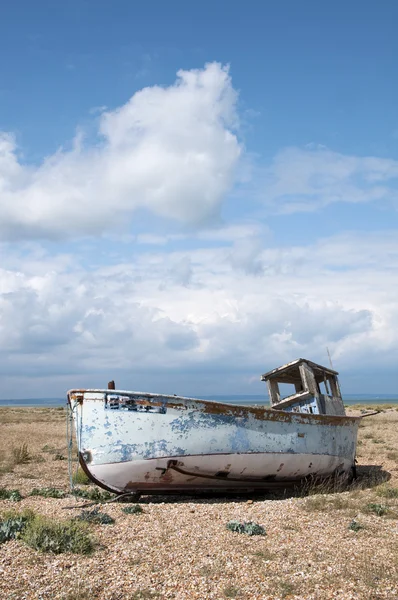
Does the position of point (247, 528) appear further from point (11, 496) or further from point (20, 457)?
point (20, 457)

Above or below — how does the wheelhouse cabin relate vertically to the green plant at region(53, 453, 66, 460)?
above

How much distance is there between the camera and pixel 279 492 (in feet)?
40.3

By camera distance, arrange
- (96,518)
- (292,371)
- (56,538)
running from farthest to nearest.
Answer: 1. (292,371)
2. (96,518)
3. (56,538)

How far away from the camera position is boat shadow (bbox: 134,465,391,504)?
10.8m

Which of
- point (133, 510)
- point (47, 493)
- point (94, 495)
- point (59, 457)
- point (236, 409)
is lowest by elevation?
point (133, 510)

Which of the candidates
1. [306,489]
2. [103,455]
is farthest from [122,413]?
[306,489]

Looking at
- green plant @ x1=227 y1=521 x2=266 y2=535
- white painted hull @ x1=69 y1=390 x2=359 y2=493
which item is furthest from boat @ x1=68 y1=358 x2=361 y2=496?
green plant @ x1=227 y1=521 x2=266 y2=535

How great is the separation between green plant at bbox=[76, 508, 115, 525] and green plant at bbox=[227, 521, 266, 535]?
206 cm

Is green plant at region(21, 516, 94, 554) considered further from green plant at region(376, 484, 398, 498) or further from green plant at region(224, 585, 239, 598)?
green plant at region(376, 484, 398, 498)

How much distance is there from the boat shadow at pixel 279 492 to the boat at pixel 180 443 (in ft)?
0.89

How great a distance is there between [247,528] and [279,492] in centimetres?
478

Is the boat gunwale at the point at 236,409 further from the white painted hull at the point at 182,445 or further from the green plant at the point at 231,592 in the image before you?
the green plant at the point at 231,592

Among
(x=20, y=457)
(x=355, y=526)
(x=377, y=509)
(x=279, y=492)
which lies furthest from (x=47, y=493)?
(x=377, y=509)

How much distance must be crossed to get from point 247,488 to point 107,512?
3551 millimetres
